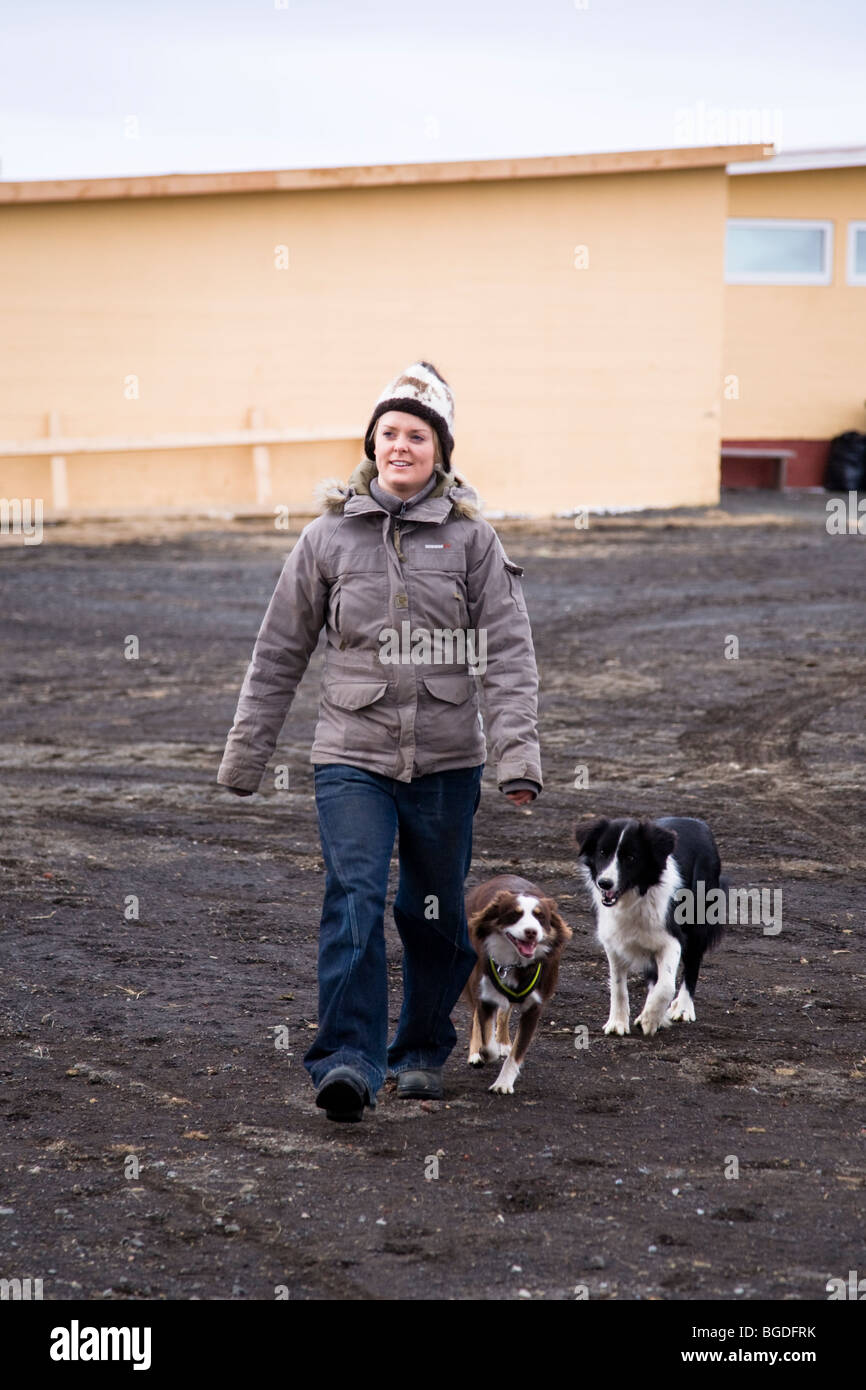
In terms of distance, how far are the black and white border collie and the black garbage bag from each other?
2190 centimetres

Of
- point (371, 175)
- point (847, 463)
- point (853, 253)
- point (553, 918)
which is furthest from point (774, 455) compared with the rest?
point (553, 918)

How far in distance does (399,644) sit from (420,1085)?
1.54 meters

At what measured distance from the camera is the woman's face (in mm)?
5152

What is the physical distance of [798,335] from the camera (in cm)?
2717

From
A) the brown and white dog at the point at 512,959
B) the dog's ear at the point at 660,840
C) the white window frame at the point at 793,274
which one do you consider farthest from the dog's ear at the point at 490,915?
the white window frame at the point at 793,274

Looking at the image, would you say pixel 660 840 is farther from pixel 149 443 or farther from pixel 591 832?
pixel 149 443

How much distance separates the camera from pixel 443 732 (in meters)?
5.07

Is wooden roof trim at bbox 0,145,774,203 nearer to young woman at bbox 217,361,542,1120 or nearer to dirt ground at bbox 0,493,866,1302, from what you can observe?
dirt ground at bbox 0,493,866,1302

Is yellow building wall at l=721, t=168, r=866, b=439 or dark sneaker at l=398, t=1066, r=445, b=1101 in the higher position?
yellow building wall at l=721, t=168, r=866, b=439

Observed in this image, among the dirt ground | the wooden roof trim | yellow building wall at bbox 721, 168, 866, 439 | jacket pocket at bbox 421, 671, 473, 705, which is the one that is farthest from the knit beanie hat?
yellow building wall at bbox 721, 168, 866, 439

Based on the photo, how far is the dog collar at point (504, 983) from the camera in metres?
5.64

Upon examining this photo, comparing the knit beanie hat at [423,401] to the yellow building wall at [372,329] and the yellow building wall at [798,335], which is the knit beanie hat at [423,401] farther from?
the yellow building wall at [798,335]
